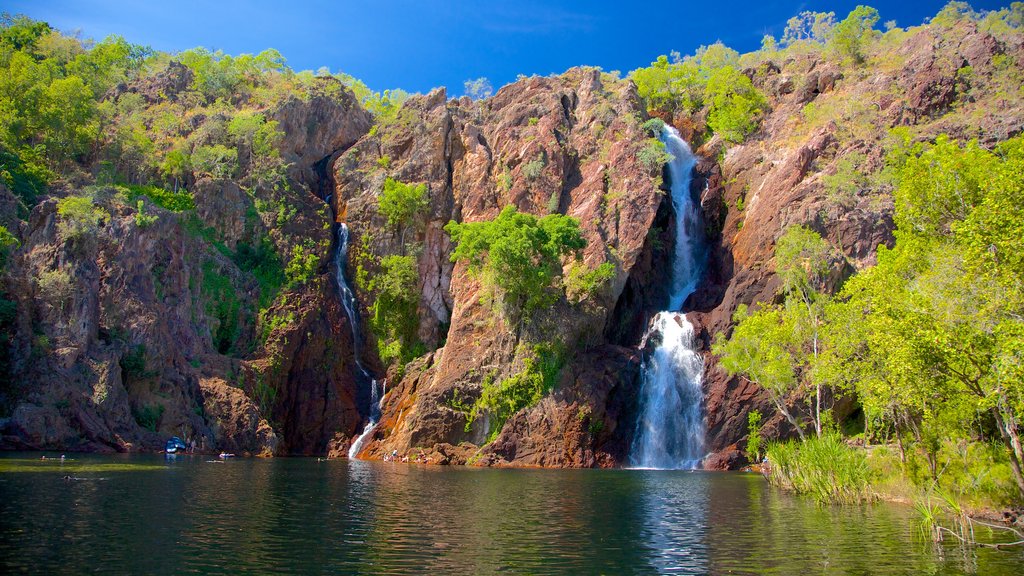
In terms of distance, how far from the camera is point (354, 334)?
6869 centimetres

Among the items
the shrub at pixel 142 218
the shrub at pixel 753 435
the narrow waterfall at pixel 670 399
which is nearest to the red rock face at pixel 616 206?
the shrub at pixel 753 435

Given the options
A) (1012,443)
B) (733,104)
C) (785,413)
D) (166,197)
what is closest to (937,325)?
(1012,443)

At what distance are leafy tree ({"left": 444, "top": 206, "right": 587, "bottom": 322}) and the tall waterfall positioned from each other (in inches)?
548

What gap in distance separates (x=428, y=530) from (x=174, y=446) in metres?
38.4

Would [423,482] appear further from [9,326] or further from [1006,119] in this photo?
[1006,119]

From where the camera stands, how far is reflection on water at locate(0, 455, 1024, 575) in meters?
15.7

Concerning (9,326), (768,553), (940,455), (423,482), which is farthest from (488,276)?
(768,553)

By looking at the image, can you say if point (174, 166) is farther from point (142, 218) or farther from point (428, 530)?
point (428, 530)

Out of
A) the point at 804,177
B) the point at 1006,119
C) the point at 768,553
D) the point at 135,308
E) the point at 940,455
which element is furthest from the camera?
the point at 804,177

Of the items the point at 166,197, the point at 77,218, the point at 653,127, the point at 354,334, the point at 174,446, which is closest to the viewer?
the point at 174,446

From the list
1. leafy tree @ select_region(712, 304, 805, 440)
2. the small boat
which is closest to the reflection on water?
leafy tree @ select_region(712, 304, 805, 440)

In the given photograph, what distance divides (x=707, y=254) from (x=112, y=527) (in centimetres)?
5864

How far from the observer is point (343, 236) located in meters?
74.4

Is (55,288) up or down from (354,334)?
up
